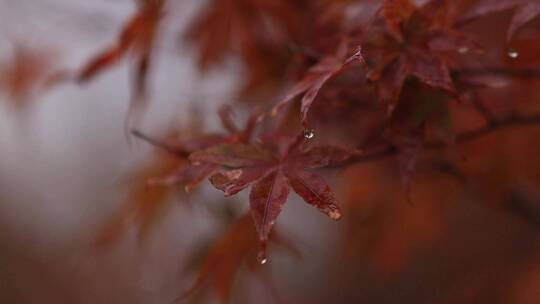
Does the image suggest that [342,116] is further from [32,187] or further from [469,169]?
[32,187]

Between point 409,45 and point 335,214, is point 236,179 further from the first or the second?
point 409,45

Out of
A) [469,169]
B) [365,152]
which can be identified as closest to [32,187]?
[469,169]

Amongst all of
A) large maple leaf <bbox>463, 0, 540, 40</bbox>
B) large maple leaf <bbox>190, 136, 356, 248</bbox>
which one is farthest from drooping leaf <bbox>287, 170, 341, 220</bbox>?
large maple leaf <bbox>463, 0, 540, 40</bbox>

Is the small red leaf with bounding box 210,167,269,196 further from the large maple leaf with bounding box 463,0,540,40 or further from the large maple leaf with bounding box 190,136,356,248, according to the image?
the large maple leaf with bounding box 463,0,540,40

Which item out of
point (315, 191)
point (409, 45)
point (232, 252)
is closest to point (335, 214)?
point (315, 191)

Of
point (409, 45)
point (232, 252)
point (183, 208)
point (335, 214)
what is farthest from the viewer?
point (183, 208)

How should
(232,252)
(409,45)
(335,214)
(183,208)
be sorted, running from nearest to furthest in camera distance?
(335,214) → (409,45) → (232,252) → (183,208)
